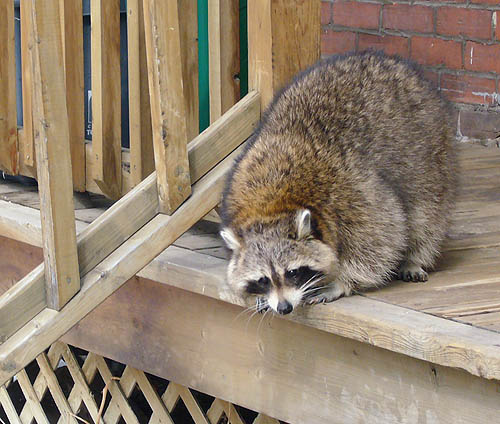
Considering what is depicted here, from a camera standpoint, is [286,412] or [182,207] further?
[182,207]

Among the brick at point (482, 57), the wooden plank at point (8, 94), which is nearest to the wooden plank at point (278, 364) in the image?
the wooden plank at point (8, 94)

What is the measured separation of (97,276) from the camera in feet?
9.72

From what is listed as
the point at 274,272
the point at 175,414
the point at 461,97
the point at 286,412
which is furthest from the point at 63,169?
the point at 461,97

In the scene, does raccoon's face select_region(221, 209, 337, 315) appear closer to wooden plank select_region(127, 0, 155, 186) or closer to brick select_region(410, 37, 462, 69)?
wooden plank select_region(127, 0, 155, 186)

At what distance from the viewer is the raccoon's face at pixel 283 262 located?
111 inches

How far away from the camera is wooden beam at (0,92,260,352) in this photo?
288 cm

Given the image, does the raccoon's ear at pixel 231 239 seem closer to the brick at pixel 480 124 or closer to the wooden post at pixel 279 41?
the wooden post at pixel 279 41

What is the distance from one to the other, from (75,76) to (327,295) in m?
1.57

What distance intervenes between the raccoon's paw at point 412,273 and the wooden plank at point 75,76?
1.49 meters

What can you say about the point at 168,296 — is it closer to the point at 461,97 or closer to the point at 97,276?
the point at 97,276

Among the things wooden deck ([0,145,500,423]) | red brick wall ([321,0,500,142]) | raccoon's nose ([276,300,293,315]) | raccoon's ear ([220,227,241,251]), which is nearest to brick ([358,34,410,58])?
red brick wall ([321,0,500,142])

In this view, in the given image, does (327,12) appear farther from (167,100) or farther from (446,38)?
(167,100)

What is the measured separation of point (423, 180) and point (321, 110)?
41 centimetres

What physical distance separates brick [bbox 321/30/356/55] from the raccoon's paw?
279 centimetres
